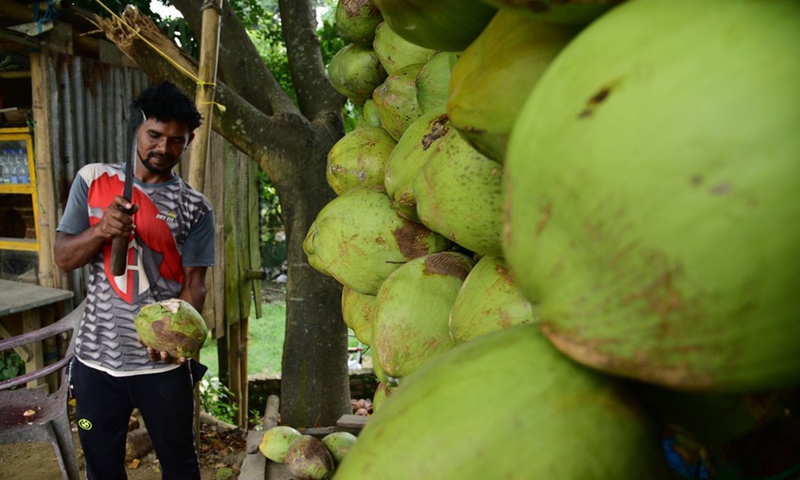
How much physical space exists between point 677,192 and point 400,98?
4.03ft

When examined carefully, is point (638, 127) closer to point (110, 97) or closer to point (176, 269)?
point (176, 269)

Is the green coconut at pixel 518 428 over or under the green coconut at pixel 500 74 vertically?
under

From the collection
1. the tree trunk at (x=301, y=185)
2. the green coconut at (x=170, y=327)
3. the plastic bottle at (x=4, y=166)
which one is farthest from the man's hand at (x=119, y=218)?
the plastic bottle at (x=4, y=166)

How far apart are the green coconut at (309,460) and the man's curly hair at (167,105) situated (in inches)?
60.0

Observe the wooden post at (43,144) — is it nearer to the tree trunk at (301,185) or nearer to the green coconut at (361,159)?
the tree trunk at (301,185)

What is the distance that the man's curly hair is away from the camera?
2.86 meters

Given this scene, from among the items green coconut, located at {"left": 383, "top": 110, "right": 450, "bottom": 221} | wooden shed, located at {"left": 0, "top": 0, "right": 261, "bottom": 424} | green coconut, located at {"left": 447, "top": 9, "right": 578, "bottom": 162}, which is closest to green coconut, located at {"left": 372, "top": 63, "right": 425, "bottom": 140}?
green coconut, located at {"left": 383, "top": 110, "right": 450, "bottom": 221}

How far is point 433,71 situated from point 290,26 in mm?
2851

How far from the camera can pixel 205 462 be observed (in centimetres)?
485

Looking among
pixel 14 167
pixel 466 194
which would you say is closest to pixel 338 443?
pixel 466 194

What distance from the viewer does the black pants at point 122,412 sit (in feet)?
9.79

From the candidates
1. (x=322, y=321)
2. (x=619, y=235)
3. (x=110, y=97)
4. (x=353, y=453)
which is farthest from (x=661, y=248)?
(x=110, y=97)

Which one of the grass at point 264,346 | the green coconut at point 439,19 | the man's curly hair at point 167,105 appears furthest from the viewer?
the grass at point 264,346

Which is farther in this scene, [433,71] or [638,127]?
[433,71]
